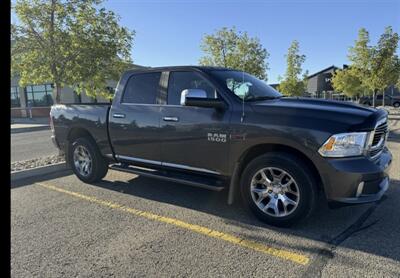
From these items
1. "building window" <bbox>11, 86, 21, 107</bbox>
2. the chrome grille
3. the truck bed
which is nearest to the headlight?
the chrome grille

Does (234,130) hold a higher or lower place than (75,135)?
higher

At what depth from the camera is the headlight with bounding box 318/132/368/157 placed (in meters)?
3.35

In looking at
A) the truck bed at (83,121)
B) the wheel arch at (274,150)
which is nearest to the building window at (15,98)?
the truck bed at (83,121)

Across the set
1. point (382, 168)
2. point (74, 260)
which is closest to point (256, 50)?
point (382, 168)

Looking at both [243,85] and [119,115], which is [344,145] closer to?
[243,85]

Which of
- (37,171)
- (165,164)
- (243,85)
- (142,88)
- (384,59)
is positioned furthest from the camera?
(384,59)

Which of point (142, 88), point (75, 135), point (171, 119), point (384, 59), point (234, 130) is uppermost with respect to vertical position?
point (384, 59)

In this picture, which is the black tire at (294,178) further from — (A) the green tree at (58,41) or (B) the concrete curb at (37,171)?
(A) the green tree at (58,41)

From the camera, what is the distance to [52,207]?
469cm

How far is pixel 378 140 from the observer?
374 centimetres

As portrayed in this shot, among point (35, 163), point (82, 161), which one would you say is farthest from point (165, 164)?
point (35, 163)

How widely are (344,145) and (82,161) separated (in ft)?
14.8

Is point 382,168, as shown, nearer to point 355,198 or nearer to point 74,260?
point 355,198

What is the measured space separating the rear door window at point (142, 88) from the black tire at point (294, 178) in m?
1.89
